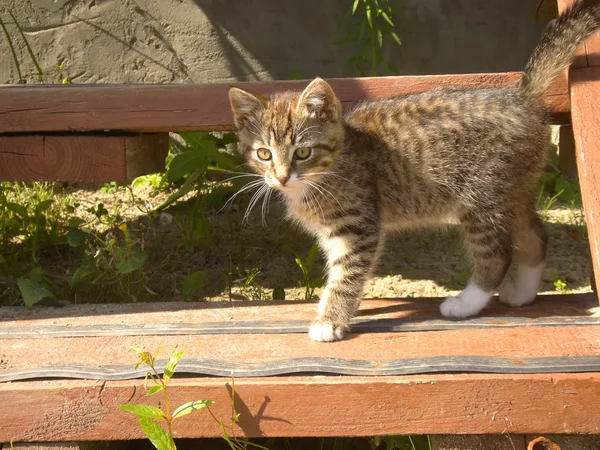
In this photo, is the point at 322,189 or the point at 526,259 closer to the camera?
the point at 322,189

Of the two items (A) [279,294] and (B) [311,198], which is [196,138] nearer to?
(A) [279,294]

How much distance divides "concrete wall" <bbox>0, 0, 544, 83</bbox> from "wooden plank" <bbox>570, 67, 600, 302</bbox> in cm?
267

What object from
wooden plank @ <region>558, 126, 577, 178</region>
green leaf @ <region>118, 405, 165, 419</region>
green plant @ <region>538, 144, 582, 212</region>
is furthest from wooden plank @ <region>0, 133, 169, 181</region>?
green plant @ <region>538, 144, 582, 212</region>

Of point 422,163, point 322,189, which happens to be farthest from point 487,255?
point 322,189

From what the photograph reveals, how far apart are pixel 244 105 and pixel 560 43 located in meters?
1.43

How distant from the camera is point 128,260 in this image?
3.85m

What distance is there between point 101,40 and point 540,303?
13.4ft

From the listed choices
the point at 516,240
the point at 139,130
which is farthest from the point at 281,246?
the point at 516,240

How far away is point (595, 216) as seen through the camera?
9.49 feet

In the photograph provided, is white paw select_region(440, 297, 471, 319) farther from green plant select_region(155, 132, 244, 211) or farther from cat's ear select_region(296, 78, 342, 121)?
green plant select_region(155, 132, 244, 211)

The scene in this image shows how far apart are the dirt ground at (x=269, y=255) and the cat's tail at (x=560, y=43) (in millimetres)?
1621

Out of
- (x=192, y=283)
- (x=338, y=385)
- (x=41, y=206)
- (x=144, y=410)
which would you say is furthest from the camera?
→ (x=41, y=206)

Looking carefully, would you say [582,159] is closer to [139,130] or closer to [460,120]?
[460,120]

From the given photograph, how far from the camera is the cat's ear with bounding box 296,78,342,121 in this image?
3.15 meters
